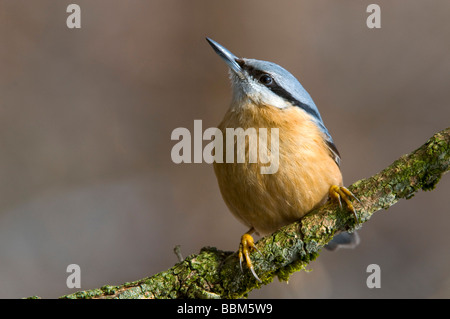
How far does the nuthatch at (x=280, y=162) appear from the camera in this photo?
3137 mm

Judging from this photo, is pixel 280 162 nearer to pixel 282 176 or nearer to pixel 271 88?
pixel 282 176

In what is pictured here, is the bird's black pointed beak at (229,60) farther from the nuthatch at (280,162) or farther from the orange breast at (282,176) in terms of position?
the orange breast at (282,176)

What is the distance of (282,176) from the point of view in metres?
3.14

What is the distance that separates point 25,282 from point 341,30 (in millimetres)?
4656

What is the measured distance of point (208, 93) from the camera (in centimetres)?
574

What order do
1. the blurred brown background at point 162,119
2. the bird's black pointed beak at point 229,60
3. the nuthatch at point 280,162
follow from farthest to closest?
the blurred brown background at point 162,119 < the bird's black pointed beak at point 229,60 < the nuthatch at point 280,162

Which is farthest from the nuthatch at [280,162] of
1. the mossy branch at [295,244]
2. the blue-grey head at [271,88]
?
the mossy branch at [295,244]

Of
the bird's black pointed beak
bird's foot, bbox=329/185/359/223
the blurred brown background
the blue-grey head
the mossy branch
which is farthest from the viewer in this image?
the blurred brown background

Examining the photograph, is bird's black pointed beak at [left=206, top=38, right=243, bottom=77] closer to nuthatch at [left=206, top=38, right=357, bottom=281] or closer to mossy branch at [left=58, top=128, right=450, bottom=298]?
nuthatch at [left=206, top=38, right=357, bottom=281]

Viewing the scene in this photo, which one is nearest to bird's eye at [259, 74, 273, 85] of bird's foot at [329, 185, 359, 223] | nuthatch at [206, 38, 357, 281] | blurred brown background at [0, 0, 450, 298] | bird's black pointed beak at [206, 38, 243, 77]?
nuthatch at [206, 38, 357, 281]

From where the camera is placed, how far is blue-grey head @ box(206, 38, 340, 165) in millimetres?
3486

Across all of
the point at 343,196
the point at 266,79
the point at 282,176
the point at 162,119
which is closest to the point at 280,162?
the point at 282,176

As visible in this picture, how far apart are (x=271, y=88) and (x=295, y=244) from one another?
1.29 meters
